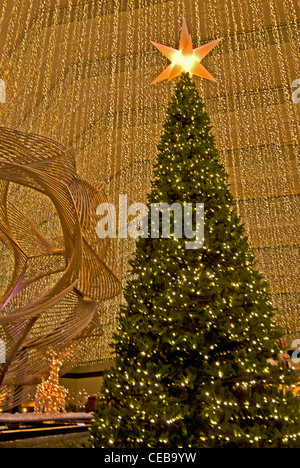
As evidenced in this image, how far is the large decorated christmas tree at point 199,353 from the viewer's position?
7.11 ft

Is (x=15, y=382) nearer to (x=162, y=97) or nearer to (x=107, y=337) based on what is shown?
(x=162, y=97)

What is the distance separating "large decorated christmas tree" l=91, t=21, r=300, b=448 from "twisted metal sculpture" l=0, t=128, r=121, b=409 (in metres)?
1.41

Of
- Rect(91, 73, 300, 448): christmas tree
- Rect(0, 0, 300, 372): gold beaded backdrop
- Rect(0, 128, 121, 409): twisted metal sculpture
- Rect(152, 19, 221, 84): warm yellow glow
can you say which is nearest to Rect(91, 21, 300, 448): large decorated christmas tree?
Rect(91, 73, 300, 448): christmas tree

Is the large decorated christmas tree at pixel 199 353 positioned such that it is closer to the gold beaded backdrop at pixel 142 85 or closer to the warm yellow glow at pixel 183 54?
the warm yellow glow at pixel 183 54

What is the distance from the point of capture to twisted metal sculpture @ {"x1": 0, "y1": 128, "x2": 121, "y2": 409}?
11.5 feet

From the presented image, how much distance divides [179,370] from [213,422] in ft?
1.27

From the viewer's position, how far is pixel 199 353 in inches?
94.4

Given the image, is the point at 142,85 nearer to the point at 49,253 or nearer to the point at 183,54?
the point at 183,54

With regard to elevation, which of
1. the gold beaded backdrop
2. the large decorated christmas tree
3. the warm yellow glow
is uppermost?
the gold beaded backdrop

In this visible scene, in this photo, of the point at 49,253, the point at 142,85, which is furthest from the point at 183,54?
the point at 142,85

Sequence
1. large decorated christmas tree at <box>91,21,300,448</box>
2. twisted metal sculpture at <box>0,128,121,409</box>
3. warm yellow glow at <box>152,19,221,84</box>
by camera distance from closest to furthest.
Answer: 1. large decorated christmas tree at <box>91,21,300,448</box>
2. twisted metal sculpture at <box>0,128,121,409</box>
3. warm yellow glow at <box>152,19,221,84</box>

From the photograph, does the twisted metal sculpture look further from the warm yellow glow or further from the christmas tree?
the warm yellow glow

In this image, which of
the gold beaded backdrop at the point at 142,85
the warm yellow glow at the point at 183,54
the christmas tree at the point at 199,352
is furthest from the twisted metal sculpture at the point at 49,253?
the warm yellow glow at the point at 183,54

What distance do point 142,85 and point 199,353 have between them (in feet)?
27.1
